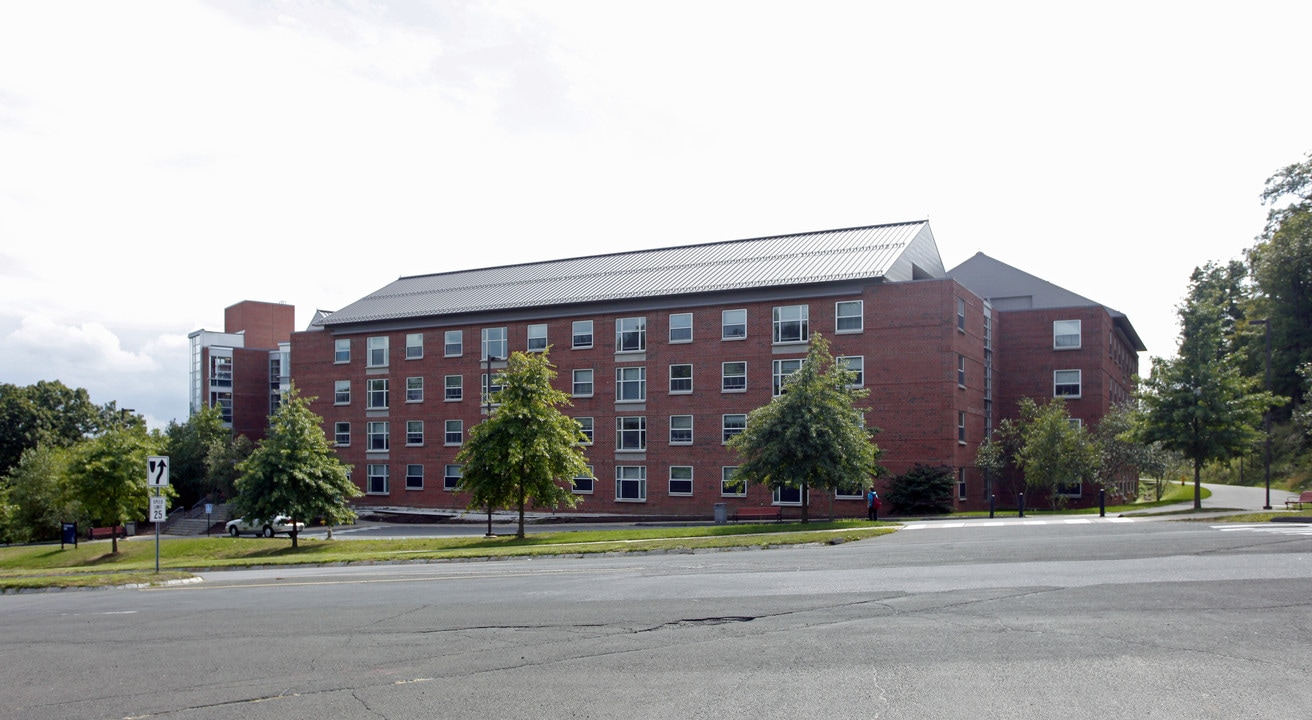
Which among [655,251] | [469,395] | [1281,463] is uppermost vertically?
[655,251]

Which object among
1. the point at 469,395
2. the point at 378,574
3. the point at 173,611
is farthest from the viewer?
the point at 469,395

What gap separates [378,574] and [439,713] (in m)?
15.5

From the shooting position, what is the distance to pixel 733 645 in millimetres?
10375

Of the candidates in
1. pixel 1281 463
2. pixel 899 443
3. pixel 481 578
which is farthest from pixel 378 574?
pixel 1281 463

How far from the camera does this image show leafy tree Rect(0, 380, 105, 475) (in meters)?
83.4

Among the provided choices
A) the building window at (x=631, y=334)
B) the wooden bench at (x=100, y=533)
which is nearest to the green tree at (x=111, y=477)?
the wooden bench at (x=100, y=533)

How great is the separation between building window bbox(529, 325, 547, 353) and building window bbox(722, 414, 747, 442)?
12554 millimetres

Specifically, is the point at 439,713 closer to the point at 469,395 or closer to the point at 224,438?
→ the point at 469,395

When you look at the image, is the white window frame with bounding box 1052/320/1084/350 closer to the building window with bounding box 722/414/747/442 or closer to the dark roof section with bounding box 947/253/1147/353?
the dark roof section with bounding box 947/253/1147/353

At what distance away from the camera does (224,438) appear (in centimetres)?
7531

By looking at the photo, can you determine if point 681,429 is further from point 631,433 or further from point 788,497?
point 788,497

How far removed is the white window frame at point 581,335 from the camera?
55.9m

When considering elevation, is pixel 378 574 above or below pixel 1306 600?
below

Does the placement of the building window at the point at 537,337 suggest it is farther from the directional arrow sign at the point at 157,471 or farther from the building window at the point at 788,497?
the directional arrow sign at the point at 157,471
